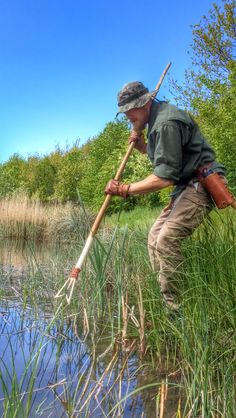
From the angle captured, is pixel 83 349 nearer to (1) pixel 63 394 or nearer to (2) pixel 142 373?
(2) pixel 142 373

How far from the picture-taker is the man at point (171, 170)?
3867mm

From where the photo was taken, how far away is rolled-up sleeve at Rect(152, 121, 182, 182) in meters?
3.83

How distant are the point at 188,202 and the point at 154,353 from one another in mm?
1229

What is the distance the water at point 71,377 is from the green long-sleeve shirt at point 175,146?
1340 mm

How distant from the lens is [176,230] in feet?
13.5

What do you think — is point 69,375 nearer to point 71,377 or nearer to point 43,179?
point 71,377

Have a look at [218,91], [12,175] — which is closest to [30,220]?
[218,91]

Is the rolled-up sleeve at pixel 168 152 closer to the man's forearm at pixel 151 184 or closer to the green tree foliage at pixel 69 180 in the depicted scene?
the man's forearm at pixel 151 184

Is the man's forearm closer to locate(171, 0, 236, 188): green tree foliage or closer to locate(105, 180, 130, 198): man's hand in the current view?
locate(105, 180, 130, 198): man's hand

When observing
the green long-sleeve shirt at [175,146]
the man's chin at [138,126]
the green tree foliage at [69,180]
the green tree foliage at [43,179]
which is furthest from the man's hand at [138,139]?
the green tree foliage at [43,179]

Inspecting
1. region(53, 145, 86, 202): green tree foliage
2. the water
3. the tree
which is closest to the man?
the water

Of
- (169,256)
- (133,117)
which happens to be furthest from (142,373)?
(133,117)

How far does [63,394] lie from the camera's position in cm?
303

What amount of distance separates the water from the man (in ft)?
2.28
